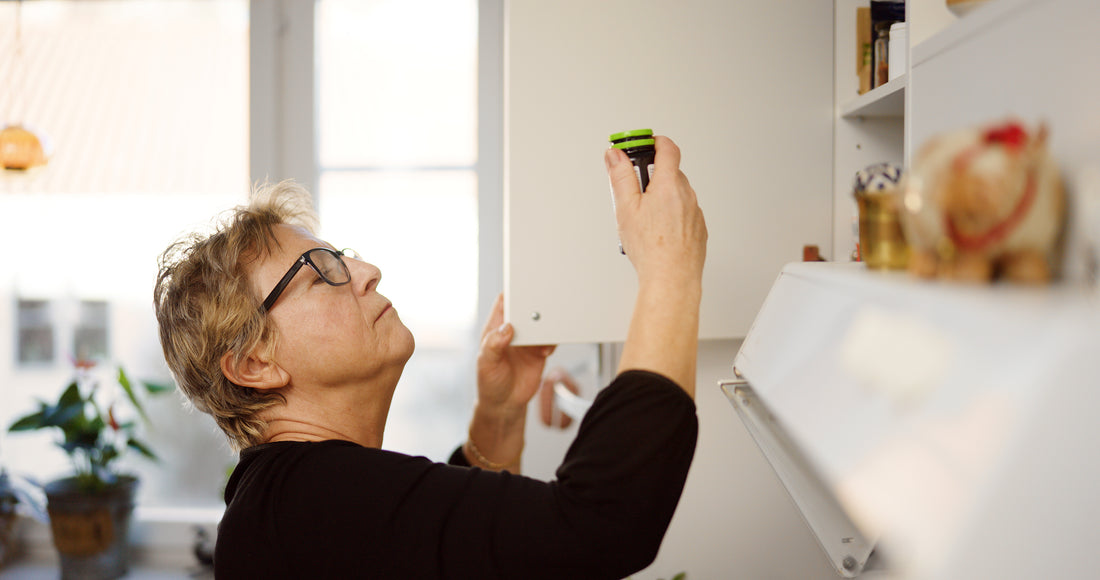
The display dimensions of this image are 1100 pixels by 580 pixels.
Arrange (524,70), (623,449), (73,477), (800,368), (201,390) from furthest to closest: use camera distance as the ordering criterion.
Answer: (73,477), (524,70), (201,390), (623,449), (800,368)

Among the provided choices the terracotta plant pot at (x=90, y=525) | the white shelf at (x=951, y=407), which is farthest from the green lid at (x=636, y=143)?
the terracotta plant pot at (x=90, y=525)

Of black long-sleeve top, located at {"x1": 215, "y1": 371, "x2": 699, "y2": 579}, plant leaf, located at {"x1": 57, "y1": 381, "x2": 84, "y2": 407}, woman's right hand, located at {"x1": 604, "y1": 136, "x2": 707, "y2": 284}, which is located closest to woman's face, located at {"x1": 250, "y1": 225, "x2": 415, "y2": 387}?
black long-sleeve top, located at {"x1": 215, "y1": 371, "x2": 699, "y2": 579}

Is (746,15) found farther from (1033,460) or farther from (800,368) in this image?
(1033,460)

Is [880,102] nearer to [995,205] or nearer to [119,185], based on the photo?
[995,205]

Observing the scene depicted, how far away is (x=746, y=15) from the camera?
1139 mm

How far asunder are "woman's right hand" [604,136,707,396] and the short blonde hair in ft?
1.65

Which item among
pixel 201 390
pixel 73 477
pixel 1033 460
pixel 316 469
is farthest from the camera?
pixel 73 477

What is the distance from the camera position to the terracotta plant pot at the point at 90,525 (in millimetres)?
2104

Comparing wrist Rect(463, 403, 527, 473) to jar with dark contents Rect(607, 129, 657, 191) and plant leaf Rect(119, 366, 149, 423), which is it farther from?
plant leaf Rect(119, 366, 149, 423)

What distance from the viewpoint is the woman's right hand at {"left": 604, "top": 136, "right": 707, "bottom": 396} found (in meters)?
0.68

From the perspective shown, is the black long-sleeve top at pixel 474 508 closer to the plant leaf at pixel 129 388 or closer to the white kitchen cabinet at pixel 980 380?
the white kitchen cabinet at pixel 980 380

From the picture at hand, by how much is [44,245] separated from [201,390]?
5.79 ft

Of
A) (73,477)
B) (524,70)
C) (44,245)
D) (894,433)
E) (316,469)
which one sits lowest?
(73,477)

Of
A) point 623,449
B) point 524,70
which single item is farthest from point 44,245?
point 623,449
